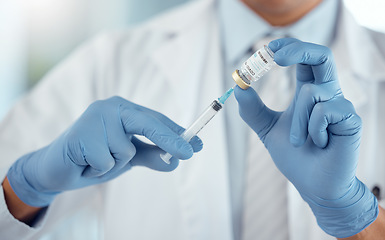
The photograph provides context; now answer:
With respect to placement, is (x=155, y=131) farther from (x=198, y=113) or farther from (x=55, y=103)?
(x=55, y=103)

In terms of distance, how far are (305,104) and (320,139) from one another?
6 centimetres

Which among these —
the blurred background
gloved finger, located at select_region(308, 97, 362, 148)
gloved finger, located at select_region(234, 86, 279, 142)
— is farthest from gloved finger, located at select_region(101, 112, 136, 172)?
the blurred background

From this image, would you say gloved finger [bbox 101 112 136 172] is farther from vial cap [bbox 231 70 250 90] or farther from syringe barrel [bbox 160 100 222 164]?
vial cap [bbox 231 70 250 90]

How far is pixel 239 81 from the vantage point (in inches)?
27.8

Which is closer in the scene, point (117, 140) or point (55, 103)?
point (117, 140)

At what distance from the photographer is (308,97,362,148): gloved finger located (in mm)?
628

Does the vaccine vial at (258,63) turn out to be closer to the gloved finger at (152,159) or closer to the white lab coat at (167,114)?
the gloved finger at (152,159)

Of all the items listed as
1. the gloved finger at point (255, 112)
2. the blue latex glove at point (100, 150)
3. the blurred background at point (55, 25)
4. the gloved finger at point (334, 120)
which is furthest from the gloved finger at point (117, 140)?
the blurred background at point (55, 25)

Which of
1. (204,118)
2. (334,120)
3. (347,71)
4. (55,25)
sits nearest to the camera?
(334,120)

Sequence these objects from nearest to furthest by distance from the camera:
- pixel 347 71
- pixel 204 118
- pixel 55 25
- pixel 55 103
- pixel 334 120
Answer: pixel 334 120 → pixel 204 118 → pixel 347 71 → pixel 55 103 → pixel 55 25

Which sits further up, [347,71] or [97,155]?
[97,155]

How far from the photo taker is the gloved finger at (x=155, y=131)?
2.35 ft

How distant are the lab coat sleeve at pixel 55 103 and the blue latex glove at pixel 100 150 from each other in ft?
0.69

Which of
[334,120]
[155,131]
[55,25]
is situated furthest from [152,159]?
[55,25]
